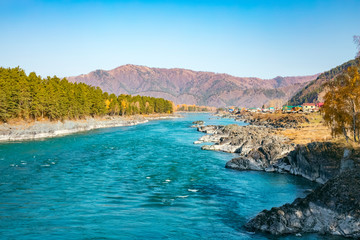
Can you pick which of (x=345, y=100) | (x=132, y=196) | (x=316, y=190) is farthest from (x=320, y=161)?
(x=132, y=196)

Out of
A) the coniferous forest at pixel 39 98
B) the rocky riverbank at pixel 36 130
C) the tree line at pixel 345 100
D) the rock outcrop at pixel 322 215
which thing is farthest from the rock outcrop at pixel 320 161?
the coniferous forest at pixel 39 98

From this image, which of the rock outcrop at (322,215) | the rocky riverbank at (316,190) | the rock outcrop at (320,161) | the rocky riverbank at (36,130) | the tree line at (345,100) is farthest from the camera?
the rocky riverbank at (36,130)

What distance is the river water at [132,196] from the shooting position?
1884cm

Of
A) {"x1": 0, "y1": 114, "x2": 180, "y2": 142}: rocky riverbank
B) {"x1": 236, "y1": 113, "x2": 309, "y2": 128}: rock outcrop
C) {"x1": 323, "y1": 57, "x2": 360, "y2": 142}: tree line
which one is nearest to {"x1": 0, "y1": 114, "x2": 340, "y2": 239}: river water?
{"x1": 323, "y1": 57, "x2": 360, "y2": 142}: tree line

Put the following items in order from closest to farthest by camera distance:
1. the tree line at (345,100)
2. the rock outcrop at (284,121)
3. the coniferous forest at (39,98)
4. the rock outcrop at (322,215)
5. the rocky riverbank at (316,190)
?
the rock outcrop at (322,215) < the rocky riverbank at (316,190) < the tree line at (345,100) < the coniferous forest at (39,98) < the rock outcrop at (284,121)

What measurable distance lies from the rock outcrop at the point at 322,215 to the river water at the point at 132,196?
105 centimetres

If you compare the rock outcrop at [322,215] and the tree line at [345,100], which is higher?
the tree line at [345,100]

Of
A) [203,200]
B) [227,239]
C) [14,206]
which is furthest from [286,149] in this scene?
[14,206]

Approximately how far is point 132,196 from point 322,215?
16595 mm

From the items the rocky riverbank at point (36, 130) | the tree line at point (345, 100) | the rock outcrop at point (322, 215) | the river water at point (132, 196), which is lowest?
the river water at point (132, 196)

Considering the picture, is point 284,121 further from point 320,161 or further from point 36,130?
point 36,130

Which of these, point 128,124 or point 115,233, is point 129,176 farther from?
point 128,124

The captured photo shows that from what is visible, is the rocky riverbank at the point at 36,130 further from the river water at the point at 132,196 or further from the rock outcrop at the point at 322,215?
the rock outcrop at the point at 322,215

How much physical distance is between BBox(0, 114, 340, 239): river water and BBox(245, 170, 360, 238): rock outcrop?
1.05 metres
